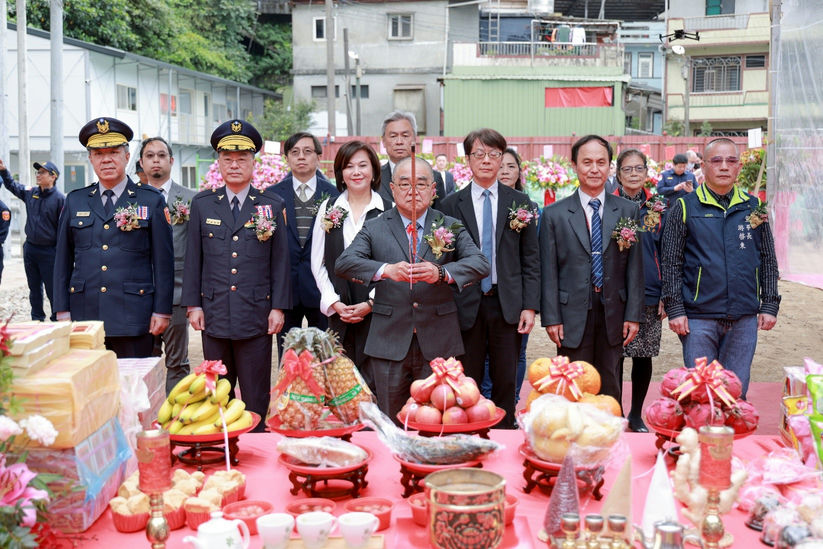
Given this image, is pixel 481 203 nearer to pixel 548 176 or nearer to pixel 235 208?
pixel 235 208

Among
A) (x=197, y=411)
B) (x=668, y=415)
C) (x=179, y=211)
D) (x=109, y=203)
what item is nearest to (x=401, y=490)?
(x=197, y=411)

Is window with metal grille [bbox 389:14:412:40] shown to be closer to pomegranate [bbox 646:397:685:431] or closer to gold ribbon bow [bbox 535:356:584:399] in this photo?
gold ribbon bow [bbox 535:356:584:399]

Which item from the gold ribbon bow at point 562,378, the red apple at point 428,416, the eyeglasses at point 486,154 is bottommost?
the red apple at point 428,416

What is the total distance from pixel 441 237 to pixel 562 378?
105 centimetres

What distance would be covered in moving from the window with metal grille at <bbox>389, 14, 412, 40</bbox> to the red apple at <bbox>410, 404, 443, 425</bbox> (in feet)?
87.5

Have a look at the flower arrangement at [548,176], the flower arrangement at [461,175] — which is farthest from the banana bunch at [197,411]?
the flower arrangement at [548,176]

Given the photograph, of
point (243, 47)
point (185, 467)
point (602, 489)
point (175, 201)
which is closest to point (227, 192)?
point (175, 201)

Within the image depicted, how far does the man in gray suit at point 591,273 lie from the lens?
3.89 meters

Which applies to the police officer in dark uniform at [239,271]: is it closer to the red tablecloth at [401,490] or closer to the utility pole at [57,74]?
the red tablecloth at [401,490]

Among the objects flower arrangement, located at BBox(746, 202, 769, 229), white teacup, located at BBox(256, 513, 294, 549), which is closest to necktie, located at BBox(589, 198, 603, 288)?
flower arrangement, located at BBox(746, 202, 769, 229)

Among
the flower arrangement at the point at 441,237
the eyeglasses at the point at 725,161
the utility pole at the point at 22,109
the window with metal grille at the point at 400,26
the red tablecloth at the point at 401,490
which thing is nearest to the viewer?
the red tablecloth at the point at 401,490

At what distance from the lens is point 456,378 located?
2434mm

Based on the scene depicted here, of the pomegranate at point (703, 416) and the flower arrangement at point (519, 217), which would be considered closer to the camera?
the pomegranate at point (703, 416)

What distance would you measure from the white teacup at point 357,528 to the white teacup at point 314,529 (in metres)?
0.03
